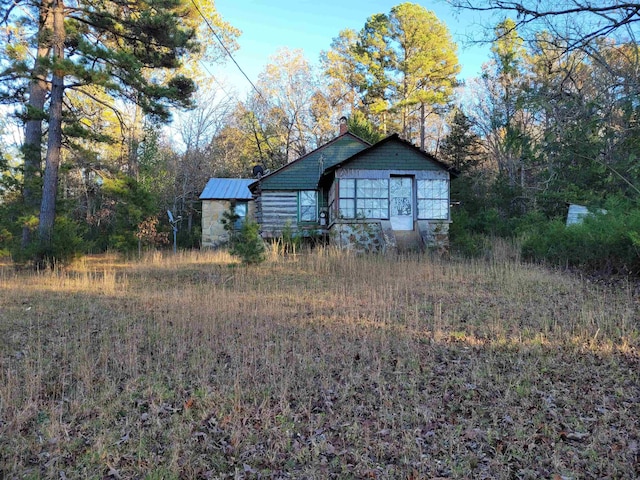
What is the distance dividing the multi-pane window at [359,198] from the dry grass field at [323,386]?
9.32 metres

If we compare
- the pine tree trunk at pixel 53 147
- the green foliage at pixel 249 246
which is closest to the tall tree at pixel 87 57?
the pine tree trunk at pixel 53 147

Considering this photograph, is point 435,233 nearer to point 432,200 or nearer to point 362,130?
point 432,200

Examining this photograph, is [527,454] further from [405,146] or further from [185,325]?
[405,146]

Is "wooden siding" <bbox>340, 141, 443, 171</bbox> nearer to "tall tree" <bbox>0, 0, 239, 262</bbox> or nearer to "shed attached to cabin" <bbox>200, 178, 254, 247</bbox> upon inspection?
"tall tree" <bbox>0, 0, 239, 262</bbox>

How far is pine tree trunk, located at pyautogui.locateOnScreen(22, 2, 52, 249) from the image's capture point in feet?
42.6

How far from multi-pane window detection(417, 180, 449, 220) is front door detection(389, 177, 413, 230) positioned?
409mm

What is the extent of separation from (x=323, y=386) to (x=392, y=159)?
14.7 m

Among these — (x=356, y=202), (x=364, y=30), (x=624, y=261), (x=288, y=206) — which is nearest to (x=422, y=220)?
(x=356, y=202)

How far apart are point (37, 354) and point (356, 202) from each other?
1381cm

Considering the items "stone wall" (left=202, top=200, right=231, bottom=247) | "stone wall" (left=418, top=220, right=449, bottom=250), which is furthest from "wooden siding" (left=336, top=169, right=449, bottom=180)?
"stone wall" (left=202, top=200, right=231, bottom=247)

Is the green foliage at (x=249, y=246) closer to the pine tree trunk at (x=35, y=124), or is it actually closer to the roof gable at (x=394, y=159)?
the roof gable at (x=394, y=159)

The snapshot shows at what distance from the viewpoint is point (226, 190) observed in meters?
26.7

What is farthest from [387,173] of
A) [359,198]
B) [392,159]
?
[359,198]

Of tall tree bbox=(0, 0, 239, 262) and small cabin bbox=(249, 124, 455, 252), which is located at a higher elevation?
tall tree bbox=(0, 0, 239, 262)
